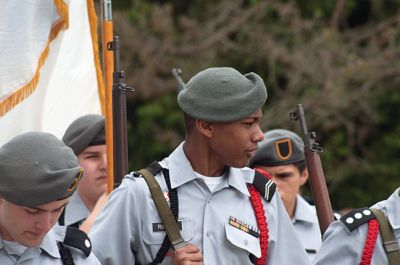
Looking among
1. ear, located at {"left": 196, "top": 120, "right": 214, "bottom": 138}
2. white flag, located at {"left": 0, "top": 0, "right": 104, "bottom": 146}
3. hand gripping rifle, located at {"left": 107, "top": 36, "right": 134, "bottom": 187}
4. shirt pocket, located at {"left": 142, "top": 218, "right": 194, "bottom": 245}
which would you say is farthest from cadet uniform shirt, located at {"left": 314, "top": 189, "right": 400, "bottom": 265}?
white flag, located at {"left": 0, "top": 0, "right": 104, "bottom": 146}

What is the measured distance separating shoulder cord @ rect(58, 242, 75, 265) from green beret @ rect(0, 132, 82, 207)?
0.28m

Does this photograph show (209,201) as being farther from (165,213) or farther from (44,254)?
(44,254)

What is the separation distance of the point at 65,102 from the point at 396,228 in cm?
267

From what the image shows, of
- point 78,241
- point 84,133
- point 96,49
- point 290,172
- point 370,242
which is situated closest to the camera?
point 78,241

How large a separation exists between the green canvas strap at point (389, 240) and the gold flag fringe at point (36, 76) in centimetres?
206

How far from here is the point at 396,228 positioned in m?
4.60

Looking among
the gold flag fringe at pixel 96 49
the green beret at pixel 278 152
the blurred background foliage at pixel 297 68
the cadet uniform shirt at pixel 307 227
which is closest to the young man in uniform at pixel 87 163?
the gold flag fringe at pixel 96 49

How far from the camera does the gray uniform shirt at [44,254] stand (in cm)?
423

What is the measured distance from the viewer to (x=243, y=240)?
4875mm

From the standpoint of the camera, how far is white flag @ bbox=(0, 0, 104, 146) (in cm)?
575

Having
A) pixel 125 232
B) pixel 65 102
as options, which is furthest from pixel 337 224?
pixel 65 102

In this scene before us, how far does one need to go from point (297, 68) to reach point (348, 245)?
10152mm

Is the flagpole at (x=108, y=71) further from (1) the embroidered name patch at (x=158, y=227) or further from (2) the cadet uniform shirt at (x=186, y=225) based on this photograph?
(1) the embroidered name patch at (x=158, y=227)

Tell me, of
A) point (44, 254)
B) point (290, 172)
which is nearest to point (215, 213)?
point (44, 254)
